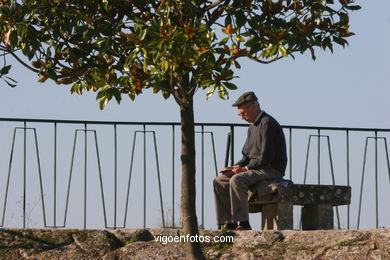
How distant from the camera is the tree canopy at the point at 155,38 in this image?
7613 millimetres

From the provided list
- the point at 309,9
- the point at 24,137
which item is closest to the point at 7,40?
the point at 309,9

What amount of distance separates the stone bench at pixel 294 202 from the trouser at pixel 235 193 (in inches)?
4.3

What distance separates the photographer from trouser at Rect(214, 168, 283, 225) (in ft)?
30.8

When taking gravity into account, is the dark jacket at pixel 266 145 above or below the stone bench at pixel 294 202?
above

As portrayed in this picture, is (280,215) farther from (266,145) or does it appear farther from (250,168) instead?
(266,145)

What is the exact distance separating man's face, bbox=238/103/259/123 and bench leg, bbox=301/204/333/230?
1160mm

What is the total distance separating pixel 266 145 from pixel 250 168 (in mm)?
288

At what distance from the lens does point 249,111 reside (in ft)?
32.0

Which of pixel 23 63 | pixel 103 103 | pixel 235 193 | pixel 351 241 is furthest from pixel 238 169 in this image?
pixel 23 63

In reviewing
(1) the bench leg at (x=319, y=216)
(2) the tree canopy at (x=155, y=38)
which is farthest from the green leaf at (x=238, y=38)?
(1) the bench leg at (x=319, y=216)

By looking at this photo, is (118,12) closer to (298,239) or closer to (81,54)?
(81,54)

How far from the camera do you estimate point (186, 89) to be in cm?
859

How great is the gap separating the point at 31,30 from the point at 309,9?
232cm

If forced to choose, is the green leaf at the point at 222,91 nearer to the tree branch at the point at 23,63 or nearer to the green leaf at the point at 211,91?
the green leaf at the point at 211,91
